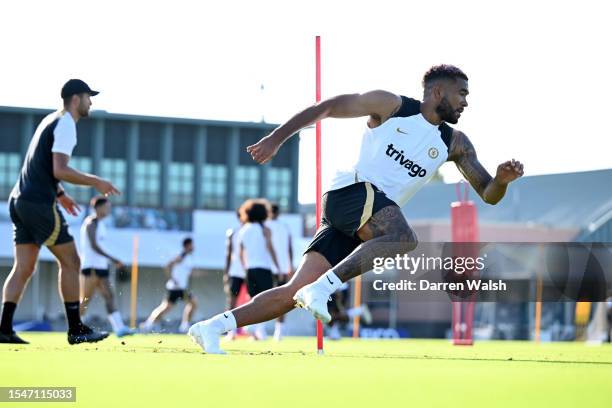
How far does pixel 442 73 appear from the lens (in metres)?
7.93

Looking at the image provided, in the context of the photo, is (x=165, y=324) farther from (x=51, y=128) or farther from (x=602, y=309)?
(x=51, y=128)

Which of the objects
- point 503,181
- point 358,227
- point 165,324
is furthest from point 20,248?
point 165,324

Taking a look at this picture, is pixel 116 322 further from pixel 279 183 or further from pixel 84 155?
pixel 279 183

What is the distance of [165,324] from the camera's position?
33.6 meters

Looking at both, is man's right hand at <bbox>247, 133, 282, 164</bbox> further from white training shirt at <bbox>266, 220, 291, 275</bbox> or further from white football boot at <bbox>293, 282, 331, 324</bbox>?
white training shirt at <bbox>266, 220, 291, 275</bbox>

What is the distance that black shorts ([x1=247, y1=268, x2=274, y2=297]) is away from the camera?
1639 centimetres

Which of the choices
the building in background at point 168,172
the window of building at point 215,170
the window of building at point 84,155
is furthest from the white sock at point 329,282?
the window of building at point 215,170

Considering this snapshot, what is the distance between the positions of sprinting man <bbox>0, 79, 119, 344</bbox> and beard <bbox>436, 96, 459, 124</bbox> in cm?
306

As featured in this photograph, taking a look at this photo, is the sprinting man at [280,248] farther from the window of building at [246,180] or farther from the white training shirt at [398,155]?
the window of building at [246,180]

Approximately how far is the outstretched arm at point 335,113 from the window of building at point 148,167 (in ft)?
173

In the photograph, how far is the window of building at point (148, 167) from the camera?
60062 mm

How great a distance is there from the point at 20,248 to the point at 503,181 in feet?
13.7

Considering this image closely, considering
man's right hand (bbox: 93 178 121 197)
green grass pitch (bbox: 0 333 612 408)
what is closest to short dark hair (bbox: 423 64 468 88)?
green grass pitch (bbox: 0 333 612 408)

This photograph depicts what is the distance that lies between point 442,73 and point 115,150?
52277 millimetres
